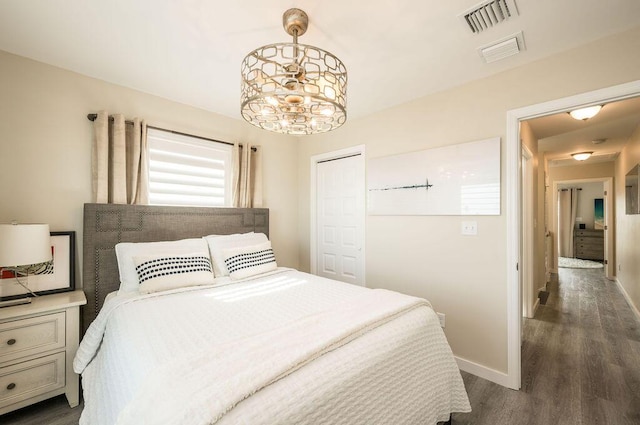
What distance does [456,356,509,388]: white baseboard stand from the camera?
7.24ft

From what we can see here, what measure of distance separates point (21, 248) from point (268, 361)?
190 cm

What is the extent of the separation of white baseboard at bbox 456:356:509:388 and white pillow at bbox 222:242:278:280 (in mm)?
1915

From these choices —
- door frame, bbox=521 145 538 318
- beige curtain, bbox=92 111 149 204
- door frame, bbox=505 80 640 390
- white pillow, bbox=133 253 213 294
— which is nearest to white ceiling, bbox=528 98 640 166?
door frame, bbox=521 145 538 318

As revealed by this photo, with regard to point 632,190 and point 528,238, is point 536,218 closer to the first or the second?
point 528,238

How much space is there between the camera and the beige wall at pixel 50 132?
2047 mm

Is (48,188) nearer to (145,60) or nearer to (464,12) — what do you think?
(145,60)

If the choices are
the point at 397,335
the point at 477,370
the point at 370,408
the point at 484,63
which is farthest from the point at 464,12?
the point at 477,370

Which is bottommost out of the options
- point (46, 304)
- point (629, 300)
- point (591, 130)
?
point (629, 300)

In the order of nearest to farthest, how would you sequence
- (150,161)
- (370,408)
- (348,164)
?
(370,408) < (150,161) < (348,164)

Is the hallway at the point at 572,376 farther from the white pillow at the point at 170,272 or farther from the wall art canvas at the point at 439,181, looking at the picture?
the white pillow at the point at 170,272

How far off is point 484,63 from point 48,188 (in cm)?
354

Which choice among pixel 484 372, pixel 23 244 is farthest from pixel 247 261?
pixel 484 372

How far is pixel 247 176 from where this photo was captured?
3.29 m

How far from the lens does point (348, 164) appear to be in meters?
3.45
